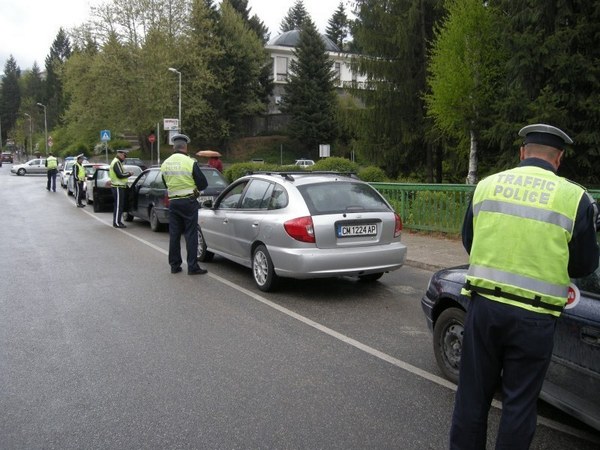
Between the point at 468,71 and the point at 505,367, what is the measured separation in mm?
19653

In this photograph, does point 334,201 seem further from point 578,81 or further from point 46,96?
point 46,96

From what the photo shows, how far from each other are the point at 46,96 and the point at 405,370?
11834cm

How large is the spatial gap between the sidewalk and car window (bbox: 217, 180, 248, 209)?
3.15 m

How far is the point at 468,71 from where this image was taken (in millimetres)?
20516

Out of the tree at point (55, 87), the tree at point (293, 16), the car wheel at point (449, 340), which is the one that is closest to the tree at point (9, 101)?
the tree at point (55, 87)

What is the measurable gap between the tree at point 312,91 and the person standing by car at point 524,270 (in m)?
49.0

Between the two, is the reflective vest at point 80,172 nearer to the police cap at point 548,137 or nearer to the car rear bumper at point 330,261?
the car rear bumper at point 330,261

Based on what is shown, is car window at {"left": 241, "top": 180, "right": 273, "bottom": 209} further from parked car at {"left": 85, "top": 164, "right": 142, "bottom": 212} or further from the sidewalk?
parked car at {"left": 85, "top": 164, "right": 142, "bottom": 212}

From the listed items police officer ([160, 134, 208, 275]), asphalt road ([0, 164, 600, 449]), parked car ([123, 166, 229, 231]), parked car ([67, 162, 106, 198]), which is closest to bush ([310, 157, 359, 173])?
parked car ([123, 166, 229, 231])

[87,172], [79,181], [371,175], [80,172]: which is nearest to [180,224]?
[371,175]

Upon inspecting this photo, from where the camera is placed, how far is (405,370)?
455 cm

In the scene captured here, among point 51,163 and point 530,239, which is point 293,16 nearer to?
point 51,163

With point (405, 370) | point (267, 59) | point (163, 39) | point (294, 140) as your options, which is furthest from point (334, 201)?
point (267, 59)

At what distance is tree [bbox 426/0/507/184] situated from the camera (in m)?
20.3
